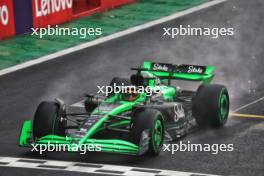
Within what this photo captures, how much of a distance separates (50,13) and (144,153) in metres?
13.6

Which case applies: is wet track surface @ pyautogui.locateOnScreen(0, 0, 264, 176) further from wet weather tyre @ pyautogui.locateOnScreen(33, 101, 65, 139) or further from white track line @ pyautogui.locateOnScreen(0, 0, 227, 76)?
wet weather tyre @ pyautogui.locateOnScreen(33, 101, 65, 139)

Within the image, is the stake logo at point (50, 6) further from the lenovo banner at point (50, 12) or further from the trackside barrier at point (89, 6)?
the trackside barrier at point (89, 6)

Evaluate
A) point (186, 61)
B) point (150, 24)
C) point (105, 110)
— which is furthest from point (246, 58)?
point (105, 110)

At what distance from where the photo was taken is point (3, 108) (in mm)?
22078

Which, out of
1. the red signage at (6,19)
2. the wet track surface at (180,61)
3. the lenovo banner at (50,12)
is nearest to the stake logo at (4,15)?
the red signage at (6,19)

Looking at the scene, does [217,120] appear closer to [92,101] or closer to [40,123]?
[92,101]

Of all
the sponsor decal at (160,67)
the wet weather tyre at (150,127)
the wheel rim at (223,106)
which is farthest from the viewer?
the sponsor decal at (160,67)

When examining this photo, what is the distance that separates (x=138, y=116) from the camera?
57.8ft

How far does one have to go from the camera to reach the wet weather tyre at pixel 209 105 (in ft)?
63.6

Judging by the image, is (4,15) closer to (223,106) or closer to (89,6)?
(89,6)

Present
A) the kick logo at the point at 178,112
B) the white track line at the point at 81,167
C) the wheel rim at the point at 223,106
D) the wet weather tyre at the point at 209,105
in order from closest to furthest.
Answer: the white track line at the point at 81,167 < the kick logo at the point at 178,112 < the wet weather tyre at the point at 209,105 < the wheel rim at the point at 223,106

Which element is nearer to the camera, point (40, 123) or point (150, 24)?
point (40, 123)

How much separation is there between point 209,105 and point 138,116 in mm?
2332

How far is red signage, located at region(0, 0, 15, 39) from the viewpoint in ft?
93.2
